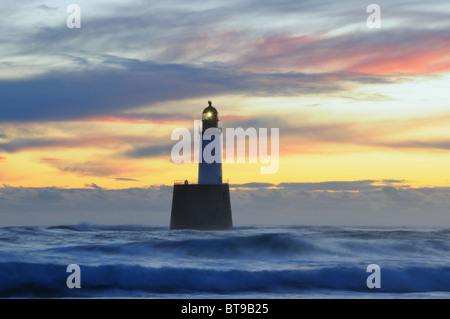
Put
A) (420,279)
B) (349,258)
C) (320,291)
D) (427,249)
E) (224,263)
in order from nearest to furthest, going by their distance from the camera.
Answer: (320,291) < (420,279) < (224,263) < (349,258) < (427,249)

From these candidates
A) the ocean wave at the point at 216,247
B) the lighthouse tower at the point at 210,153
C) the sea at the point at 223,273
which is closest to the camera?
the sea at the point at 223,273

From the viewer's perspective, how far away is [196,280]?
16.8 meters

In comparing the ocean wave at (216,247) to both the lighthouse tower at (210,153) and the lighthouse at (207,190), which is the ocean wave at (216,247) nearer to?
the lighthouse at (207,190)

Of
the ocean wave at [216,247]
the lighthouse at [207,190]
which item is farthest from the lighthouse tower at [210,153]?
the ocean wave at [216,247]

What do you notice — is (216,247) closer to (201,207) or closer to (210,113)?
(201,207)

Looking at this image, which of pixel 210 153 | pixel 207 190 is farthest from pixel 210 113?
pixel 207 190

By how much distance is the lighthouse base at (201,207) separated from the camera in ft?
100

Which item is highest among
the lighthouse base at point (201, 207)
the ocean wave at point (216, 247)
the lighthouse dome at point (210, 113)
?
the lighthouse dome at point (210, 113)

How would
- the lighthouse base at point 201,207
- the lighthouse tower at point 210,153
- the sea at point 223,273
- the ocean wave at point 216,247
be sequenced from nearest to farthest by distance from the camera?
the sea at point 223,273 < the ocean wave at point 216,247 < the lighthouse tower at point 210,153 < the lighthouse base at point 201,207
